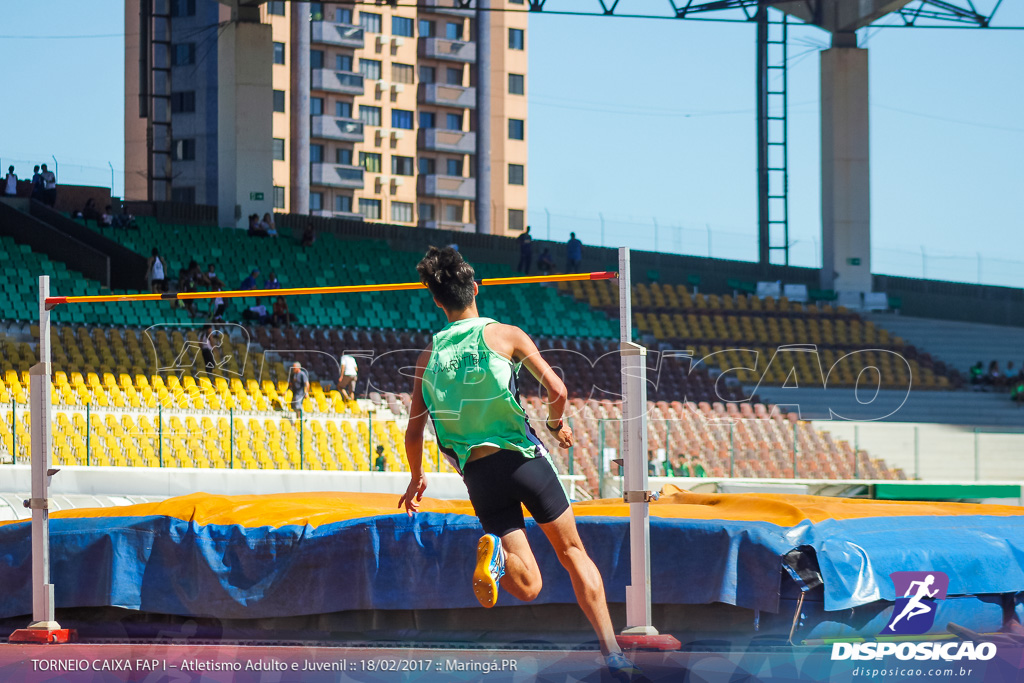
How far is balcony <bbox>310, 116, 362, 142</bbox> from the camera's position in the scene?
60312mm

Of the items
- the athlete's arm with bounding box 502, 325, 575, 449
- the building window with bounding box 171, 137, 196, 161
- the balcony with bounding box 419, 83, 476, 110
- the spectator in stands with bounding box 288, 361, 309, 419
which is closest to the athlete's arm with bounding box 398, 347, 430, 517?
the athlete's arm with bounding box 502, 325, 575, 449

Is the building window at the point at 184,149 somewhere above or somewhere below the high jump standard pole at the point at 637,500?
above

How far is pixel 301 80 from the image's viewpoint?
58000mm

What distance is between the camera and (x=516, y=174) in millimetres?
63438

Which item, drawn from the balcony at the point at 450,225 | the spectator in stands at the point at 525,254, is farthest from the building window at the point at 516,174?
the spectator in stands at the point at 525,254

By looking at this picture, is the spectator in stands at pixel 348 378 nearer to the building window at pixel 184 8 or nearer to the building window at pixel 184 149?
the building window at pixel 184 149

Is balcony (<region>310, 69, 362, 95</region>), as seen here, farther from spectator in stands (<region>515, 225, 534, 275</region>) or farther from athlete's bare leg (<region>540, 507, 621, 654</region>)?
athlete's bare leg (<region>540, 507, 621, 654</region>)

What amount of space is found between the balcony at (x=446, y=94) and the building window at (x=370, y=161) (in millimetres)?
3938

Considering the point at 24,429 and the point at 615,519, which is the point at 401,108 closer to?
the point at 24,429

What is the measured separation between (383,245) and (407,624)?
2165 cm

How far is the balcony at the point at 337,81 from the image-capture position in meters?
60.4

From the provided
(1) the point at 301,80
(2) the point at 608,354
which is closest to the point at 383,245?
(2) the point at 608,354

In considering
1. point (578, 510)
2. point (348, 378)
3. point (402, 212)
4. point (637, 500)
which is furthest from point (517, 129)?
point (637, 500)

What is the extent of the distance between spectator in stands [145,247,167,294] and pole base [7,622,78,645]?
50.4 feet
